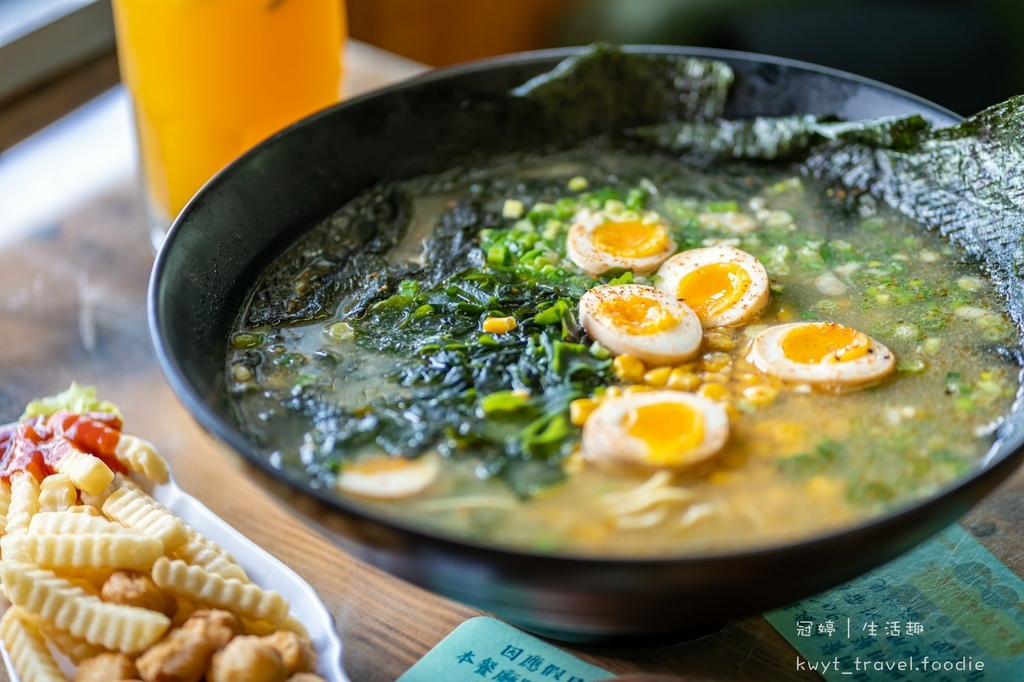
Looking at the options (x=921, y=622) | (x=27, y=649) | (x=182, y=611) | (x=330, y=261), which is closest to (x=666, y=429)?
(x=921, y=622)

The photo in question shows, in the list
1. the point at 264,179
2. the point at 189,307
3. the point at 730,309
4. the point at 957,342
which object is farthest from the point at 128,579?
the point at 957,342

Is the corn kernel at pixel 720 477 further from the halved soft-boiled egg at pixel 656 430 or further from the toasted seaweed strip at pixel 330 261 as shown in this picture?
the toasted seaweed strip at pixel 330 261

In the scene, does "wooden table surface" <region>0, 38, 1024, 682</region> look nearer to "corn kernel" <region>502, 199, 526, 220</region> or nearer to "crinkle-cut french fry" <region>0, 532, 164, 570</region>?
"crinkle-cut french fry" <region>0, 532, 164, 570</region>

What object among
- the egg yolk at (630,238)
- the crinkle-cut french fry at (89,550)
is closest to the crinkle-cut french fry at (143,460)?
the crinkle-cut french fry at (89,550)

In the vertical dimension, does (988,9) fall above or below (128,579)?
above

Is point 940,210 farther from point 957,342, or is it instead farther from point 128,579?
point 128,579

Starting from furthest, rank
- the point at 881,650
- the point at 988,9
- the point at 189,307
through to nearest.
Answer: the point at 988,9
the point at 189,307
the point at 881,650

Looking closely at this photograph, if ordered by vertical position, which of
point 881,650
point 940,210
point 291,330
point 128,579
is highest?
point 940,210
